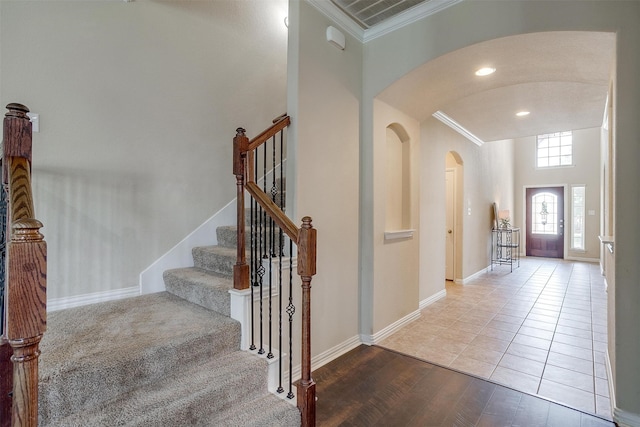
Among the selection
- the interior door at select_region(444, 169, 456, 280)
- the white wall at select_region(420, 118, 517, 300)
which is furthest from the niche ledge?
the interior door at select_region(444, 169, 456, 280)

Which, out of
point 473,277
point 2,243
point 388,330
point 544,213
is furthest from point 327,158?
point 544,213

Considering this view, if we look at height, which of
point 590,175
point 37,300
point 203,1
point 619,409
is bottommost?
point 619,409

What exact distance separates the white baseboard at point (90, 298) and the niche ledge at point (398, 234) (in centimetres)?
239

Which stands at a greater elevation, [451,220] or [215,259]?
[451,220]

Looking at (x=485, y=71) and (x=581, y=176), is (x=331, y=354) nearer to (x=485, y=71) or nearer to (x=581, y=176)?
(x=485, y=71)

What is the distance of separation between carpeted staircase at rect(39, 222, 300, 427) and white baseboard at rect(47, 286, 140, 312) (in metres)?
0.13

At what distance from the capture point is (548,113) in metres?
4.46

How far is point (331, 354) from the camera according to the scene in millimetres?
2729

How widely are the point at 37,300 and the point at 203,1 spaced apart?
319 cm

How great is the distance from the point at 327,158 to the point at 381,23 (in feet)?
4.72

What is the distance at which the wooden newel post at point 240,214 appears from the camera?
2064 millimetres

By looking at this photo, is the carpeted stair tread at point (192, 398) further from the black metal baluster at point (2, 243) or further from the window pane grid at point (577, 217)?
the window pane grid at point (577, 217)

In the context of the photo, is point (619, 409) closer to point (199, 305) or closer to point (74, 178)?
point (199, 305)

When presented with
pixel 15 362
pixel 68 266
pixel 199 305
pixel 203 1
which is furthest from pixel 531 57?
pixel 68 266
